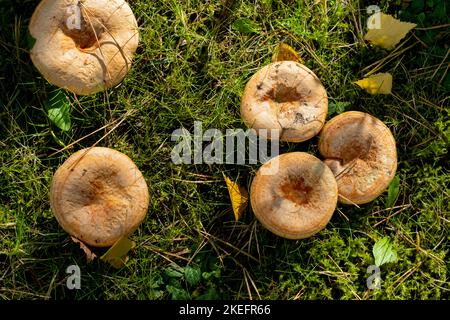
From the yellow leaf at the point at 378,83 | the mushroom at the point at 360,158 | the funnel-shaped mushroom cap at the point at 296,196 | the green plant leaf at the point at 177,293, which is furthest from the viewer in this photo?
the yellow leaf at the point at 378,83

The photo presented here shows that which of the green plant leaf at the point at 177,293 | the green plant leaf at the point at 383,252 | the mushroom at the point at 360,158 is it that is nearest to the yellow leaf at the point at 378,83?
the mushroom at the point at 360,158

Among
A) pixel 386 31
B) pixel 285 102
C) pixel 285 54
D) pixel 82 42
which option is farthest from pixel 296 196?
pixel 82 42

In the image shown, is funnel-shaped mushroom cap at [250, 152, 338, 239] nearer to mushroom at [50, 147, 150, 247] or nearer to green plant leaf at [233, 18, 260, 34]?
mushroom at [50, 147, 150, 247]

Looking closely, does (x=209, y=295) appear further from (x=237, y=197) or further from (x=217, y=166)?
(x=217, y=166)

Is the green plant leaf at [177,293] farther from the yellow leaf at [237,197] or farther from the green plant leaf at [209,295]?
the yellow leaf at [237,197]

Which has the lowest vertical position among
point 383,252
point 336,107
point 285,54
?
point 383,252

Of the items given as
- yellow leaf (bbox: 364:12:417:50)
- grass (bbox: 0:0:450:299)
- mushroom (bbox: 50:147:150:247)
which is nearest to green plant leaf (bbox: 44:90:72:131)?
grass (bbox: 0:0:450:299)
